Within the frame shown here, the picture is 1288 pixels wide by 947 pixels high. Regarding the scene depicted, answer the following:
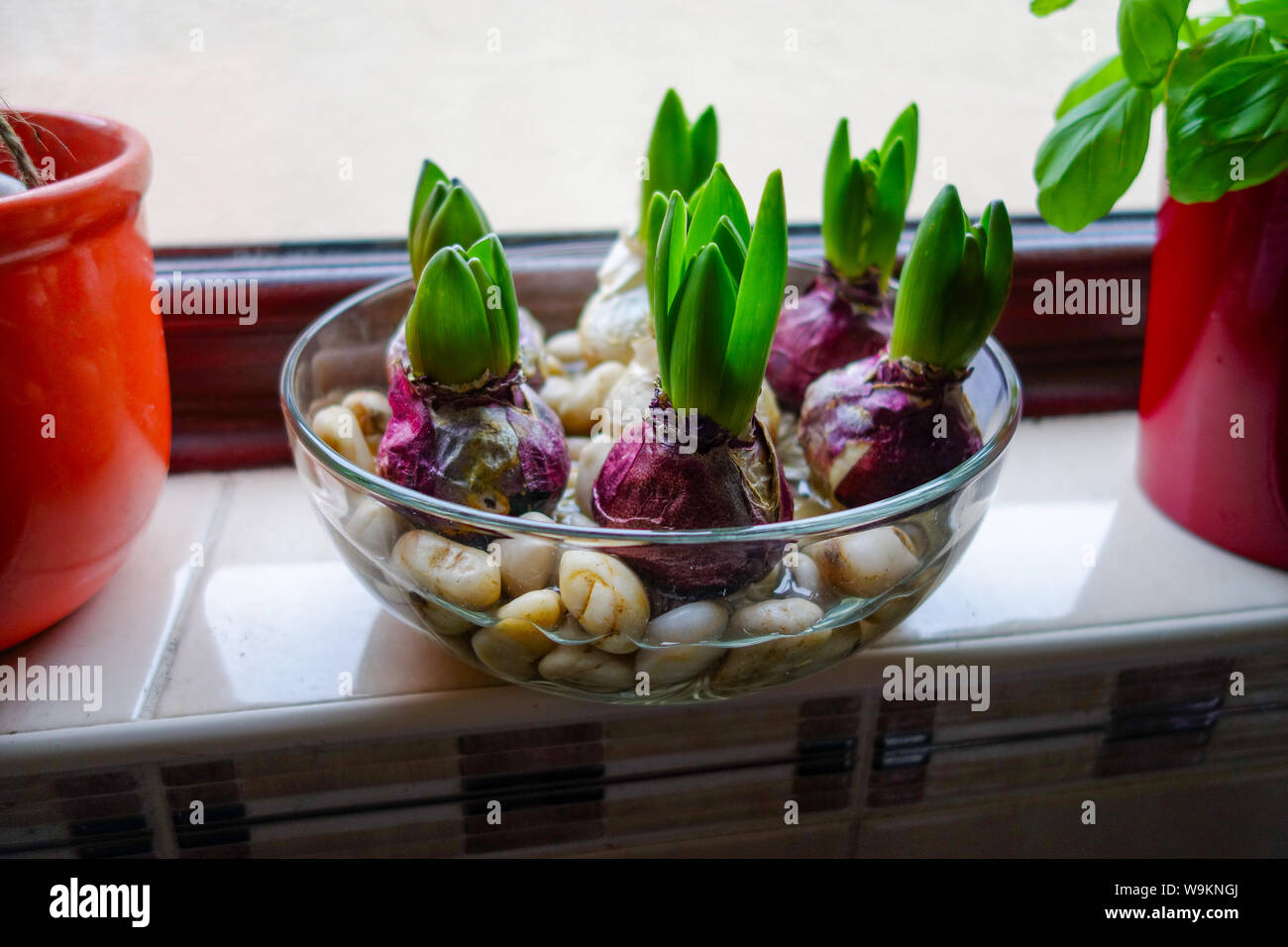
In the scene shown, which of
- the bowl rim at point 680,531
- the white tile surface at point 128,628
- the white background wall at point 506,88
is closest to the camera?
the bowl rim at point 680,531

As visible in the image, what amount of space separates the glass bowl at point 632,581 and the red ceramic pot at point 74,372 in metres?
0.08

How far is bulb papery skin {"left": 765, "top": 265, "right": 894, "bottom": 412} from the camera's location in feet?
1.82

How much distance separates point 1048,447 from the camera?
2.43 ft

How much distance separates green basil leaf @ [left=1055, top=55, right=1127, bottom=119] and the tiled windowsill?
25 cm

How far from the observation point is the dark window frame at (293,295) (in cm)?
67

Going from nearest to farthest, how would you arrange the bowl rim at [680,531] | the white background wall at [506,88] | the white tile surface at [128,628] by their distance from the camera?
the bowl rim at [680,531] < the white tile surface at [128,628] < the white background wall at [506,88]

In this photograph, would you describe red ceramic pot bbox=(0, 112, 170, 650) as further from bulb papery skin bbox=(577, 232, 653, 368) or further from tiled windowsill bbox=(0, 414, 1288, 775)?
bulb papery skin bbox=(577, 232, 653, 368)

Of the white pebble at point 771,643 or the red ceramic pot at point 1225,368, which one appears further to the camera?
the red ceramic pot at point 1225,368

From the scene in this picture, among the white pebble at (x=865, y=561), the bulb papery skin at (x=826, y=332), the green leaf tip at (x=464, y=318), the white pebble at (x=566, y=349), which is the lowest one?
the white pebble at (x=865, y=561)

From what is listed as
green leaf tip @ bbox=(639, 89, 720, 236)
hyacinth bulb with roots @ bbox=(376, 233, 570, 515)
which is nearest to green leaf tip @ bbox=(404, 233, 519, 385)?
hyacinth bulb with roots @ bbox=(376, 233, 570, 515)

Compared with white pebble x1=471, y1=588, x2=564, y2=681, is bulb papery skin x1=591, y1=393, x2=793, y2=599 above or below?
above

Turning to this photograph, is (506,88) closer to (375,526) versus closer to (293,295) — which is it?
(293,295)

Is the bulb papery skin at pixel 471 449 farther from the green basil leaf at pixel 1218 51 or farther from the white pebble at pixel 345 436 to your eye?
the green basil leaf at pixel 1218 51

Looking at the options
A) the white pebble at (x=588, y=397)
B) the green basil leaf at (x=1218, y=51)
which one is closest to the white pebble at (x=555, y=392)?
the white pebble at (x=588, y=397)
